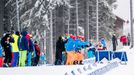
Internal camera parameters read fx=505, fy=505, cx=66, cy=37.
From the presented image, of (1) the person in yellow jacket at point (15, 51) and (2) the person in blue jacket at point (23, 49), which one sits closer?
(1) the person in yellow jacket at point (15, 51)

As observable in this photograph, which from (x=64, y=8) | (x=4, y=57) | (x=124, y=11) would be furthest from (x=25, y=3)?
(x=124, y=11)

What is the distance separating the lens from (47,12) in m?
34.7

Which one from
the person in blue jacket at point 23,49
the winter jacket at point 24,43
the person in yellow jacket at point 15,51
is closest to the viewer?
the person in yellow jacket at point 15,51

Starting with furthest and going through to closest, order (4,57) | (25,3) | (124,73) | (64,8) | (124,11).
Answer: (124,11) < (64,8) < (25,3) < (4,57) < (124,73)

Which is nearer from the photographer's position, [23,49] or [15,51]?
[15,51]

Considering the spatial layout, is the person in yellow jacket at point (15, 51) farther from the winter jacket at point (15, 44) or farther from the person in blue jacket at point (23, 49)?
the person in blue jacket at point (23, 49)

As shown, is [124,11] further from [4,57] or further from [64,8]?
[4,57]

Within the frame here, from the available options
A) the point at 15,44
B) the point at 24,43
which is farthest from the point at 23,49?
the point at 15,44

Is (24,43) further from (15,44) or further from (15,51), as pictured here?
(15,51)

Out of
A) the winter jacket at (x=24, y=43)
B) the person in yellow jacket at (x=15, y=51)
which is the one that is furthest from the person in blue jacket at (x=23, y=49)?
the person in yellow jacket at (x=15, y=51)

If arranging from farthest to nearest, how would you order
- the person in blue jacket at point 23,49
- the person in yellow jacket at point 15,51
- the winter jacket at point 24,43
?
the winter jacket at point 24,43 → the person in blue jacket at point 23,49 → the person in yellow jacket at point 15,51

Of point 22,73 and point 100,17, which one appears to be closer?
point 22,73

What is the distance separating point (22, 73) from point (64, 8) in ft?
76.7

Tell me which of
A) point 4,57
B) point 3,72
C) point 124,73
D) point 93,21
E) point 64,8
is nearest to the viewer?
point 3,72
